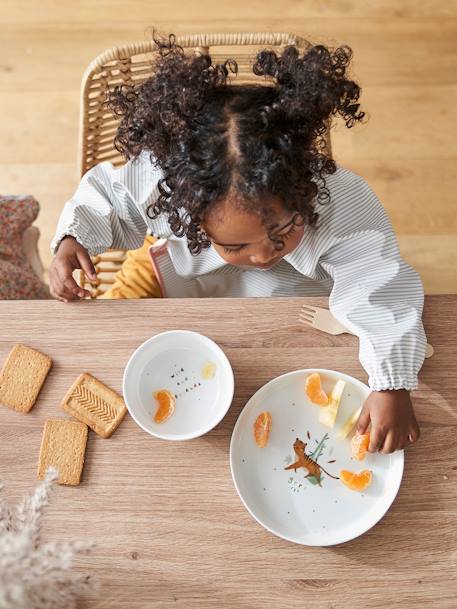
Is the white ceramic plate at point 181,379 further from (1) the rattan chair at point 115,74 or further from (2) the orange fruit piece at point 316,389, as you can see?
(1) the rattan chair at point 115,74

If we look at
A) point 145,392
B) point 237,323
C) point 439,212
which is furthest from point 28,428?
point 439,212

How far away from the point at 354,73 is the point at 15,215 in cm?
109

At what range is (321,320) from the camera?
93cm

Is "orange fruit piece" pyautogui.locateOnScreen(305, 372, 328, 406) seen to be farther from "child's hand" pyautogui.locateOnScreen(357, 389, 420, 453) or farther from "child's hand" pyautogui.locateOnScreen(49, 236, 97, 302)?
"child's hand" pyautogui.locateOnScreen(49, 236, 97, 302)

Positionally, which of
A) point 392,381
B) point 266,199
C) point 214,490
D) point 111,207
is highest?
point 266,199

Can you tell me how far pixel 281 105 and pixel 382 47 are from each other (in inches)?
50.0

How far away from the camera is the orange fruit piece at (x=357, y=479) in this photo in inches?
33.8

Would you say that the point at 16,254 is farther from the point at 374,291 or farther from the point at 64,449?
the point at 374,291

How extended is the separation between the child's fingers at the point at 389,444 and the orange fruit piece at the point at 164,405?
297mm

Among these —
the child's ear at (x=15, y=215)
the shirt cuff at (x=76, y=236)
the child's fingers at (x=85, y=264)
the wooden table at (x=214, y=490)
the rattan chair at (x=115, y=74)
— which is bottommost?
the wooden table at (x=214, y=490)

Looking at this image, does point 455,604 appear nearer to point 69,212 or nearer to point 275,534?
point 275,534

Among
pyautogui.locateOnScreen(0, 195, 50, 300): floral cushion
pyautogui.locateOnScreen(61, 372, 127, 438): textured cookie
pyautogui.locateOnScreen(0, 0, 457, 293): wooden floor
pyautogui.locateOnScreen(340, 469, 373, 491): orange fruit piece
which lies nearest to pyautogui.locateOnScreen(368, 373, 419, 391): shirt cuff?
pyautogui.locateOnScreen(340, 469, 373, 491): orange fruit piece

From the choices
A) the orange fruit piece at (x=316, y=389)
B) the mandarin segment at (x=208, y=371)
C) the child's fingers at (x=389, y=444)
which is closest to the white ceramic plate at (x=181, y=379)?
the mandarin segment at (x=208, y=371)

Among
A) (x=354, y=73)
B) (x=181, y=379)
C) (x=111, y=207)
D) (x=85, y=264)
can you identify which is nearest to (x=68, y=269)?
(x=85, y=264)
